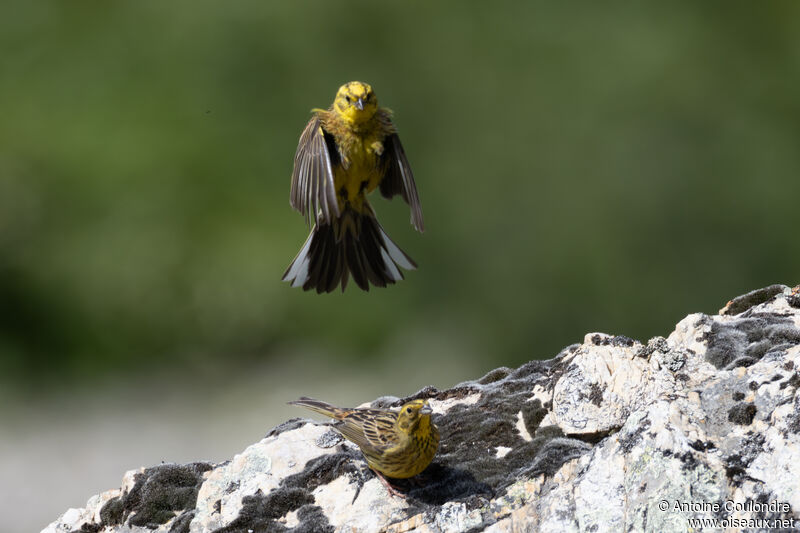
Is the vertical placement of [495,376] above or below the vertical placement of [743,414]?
above

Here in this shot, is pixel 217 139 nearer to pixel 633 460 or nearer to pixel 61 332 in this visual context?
pixel 61 332

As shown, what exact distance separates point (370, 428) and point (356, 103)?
130 inches

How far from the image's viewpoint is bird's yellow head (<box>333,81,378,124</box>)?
324 inches

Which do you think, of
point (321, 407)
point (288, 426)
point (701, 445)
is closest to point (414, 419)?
point (321, 407)

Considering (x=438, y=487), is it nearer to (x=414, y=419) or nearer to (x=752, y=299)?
(x=414, y=419)

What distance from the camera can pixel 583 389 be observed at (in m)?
5.68

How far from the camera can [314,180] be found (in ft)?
26.2

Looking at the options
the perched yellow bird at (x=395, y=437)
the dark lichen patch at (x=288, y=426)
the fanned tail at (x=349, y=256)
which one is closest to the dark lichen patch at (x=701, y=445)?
the perched yellow bird at (x=395, y=437)

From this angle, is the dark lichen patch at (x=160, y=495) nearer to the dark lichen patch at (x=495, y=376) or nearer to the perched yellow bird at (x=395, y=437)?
the perched yellow bird at (x=395, y=437)

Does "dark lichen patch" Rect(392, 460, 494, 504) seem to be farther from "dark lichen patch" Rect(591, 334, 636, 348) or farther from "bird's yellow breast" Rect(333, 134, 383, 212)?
"bird's yellow breast" Rect(333, 134, 383, 212)

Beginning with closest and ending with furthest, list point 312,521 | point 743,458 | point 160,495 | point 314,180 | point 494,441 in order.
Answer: point 743,458, point 312,521, point 494,441, point 160,495, point 314,180

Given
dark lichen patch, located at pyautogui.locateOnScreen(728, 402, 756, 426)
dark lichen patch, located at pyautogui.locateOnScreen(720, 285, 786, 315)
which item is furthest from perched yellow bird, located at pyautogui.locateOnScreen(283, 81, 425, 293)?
dark lichen patch, located at pyautogui.locateOnScreen(728, 402, 756, 426)

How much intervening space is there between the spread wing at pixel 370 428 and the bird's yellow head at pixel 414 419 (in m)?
0.05

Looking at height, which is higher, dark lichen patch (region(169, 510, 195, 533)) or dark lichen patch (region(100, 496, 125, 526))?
dark lichen patch (region(100, 496, 125, 526))
